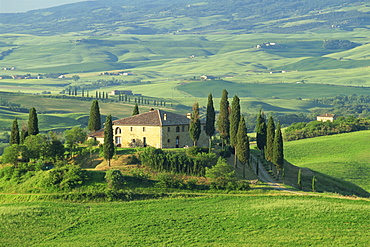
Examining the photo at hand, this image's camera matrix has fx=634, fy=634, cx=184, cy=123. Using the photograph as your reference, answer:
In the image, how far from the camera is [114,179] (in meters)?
78.8

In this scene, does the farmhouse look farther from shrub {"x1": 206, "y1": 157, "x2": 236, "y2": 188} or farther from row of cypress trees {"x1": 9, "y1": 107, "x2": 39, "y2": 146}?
shrub {"x1": 206, "y1": 157, "x2": 236, "y2": 188}

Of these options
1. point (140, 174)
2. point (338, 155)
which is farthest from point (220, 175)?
point (338, 155)

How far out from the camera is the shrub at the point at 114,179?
7868cm

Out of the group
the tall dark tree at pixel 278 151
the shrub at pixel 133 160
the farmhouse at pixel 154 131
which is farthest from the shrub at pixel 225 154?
the shrub at pixel 133 160

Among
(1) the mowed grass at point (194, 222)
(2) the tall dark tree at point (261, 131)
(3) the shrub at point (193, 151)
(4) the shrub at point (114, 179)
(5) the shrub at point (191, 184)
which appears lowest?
(1) the mowed grass at point (194, 222)

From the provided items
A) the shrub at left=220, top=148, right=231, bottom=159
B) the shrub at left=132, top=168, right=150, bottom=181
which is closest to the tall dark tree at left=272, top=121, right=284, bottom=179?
the shrub at left=220, top=148, right=231, bottom=159

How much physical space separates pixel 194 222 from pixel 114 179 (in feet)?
47.2

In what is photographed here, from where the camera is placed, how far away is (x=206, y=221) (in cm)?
6919

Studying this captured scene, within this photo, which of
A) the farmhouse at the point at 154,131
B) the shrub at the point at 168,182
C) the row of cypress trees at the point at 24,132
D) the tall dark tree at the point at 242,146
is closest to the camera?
the shrub at the point at 168,182

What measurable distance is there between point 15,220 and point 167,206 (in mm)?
17306

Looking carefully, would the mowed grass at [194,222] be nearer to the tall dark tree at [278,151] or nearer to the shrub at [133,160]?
the shrub at [133,160]

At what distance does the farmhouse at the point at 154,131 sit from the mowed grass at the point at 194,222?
21454 mm

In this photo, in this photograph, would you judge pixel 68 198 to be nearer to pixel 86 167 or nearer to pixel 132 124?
pixel 86 167

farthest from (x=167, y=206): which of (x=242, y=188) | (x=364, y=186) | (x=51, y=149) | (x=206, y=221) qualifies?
(x=364, y=186)
